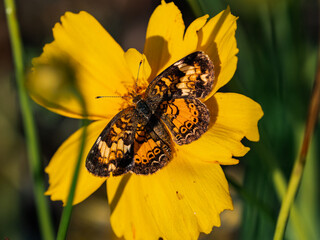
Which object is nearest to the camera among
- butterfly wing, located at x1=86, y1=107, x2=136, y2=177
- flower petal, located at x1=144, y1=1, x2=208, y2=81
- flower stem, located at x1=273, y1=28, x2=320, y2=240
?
flower stem, located at x1=273, y1=28, x2=320, y2=240

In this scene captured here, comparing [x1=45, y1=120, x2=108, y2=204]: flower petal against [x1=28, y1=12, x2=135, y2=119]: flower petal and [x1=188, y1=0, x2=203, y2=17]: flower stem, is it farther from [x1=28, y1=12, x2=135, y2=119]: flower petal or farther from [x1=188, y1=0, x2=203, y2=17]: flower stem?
[x1=188, y1=0, x2=203, y2=17]: flower stem

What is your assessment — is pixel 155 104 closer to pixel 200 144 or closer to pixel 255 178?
pixel 200 144

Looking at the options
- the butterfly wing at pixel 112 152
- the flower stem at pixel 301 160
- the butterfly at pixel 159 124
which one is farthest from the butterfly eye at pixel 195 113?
the flower stem at pixel 301 160

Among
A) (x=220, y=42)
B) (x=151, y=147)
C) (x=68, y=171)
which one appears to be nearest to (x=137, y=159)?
(x=151, y=147)

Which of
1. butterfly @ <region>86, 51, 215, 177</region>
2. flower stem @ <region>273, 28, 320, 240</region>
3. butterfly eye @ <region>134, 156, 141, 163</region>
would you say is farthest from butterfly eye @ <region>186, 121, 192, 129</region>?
flower stem @ <region>273, 28, 320, 240</region>

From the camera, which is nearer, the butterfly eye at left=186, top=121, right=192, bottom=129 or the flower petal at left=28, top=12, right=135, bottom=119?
the butterfly eye at left=186, top=121, right=192, bottom=129

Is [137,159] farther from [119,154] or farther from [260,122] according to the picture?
[260,122]

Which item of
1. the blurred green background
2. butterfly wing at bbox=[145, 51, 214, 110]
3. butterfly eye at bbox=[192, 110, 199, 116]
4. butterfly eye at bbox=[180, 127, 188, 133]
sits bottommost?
the blurred green background
